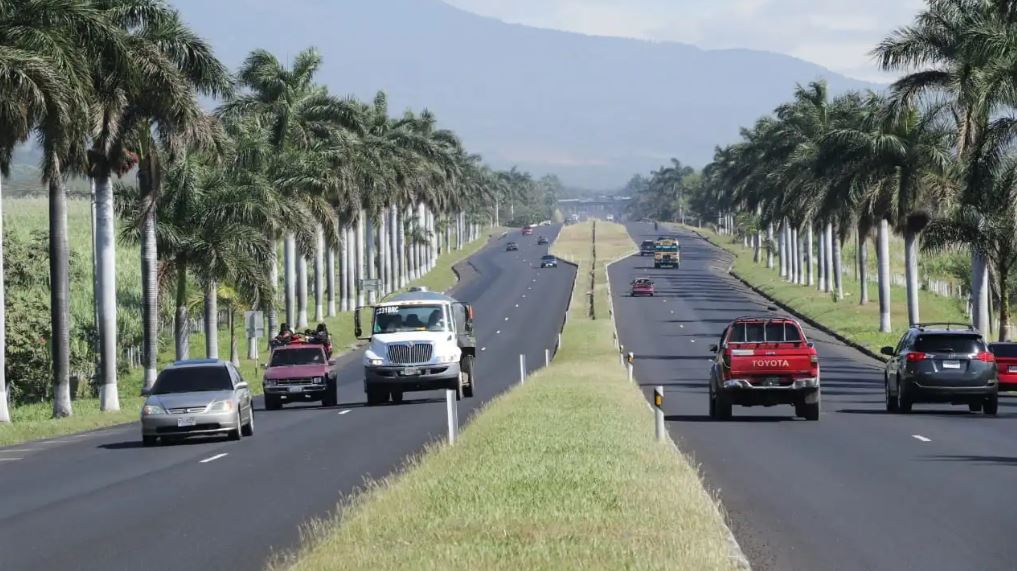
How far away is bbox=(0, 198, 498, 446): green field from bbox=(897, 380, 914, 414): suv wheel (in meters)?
19.5

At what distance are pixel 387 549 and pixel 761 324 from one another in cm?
2242

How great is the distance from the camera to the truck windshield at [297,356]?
149 feet

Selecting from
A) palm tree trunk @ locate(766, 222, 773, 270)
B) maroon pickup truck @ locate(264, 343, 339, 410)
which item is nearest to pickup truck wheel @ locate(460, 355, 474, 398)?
maroon pickup truck @ locate(264, 343, 339, 410)

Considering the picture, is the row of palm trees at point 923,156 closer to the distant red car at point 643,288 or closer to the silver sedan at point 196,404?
the distant red car at point 643,288

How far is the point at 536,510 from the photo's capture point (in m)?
15.1

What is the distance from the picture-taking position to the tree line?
171 feet

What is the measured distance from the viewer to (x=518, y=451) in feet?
71.0

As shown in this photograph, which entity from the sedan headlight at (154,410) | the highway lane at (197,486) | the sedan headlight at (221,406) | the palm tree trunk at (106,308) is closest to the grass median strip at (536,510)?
the highway lane at (197,486)

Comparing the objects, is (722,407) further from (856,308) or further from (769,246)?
(769,246)

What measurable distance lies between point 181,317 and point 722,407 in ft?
98.6

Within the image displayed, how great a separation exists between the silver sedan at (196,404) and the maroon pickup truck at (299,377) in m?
11.9

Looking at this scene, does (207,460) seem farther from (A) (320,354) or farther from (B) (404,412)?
(A) (320,354)

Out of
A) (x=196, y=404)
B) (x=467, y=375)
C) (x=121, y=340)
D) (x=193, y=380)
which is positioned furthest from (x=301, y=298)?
(x=196, y=404)

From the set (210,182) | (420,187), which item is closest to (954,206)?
(210,182)
